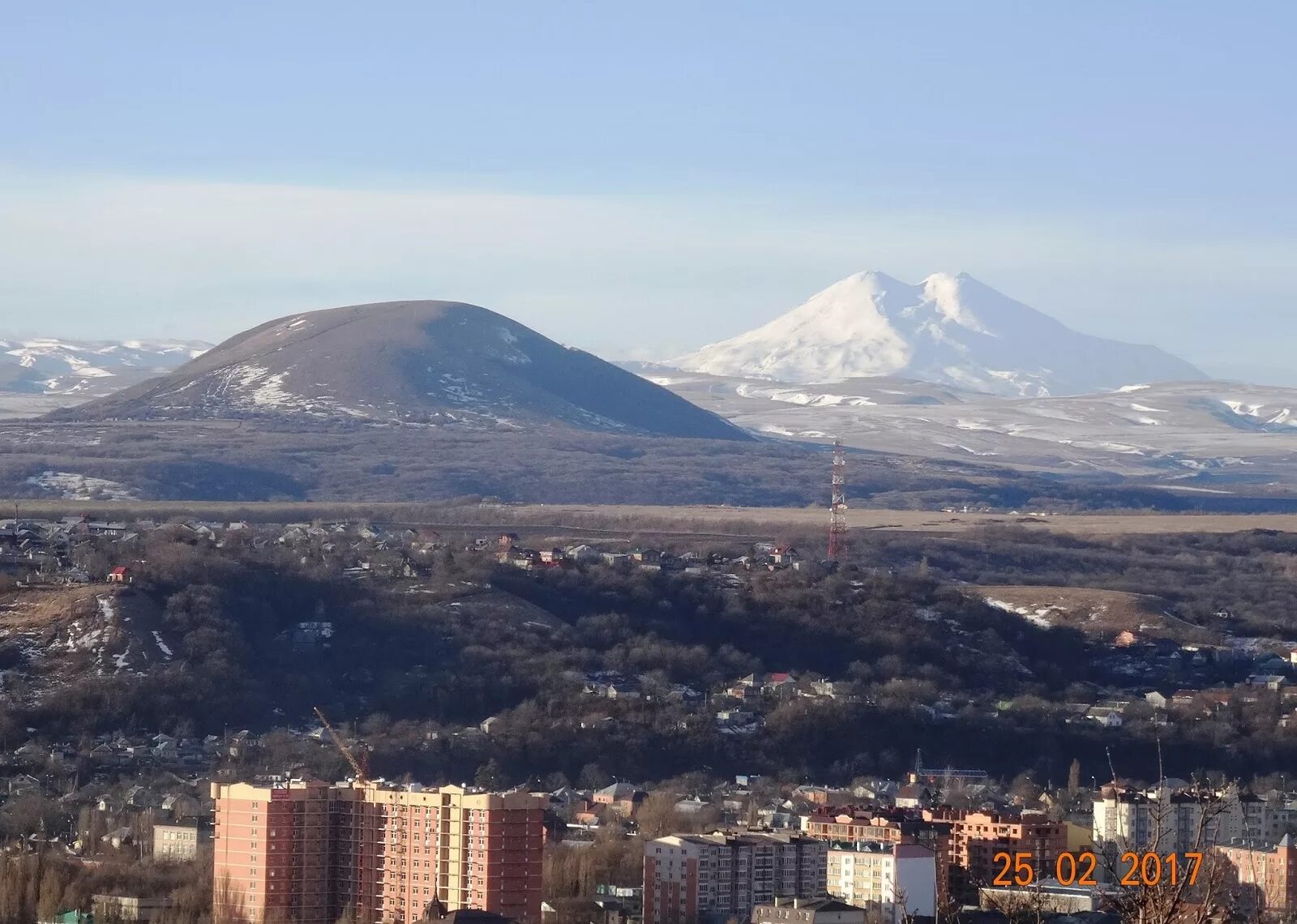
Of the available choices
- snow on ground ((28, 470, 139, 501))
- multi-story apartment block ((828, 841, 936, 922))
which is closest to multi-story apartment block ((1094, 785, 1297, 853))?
multi-story apartment block ((828, 841, 936, 922))

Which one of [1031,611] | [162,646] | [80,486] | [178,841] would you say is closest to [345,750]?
[162,646]

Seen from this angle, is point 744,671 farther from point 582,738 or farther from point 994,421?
point 994,421

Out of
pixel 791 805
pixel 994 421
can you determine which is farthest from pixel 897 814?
pixel 994 421

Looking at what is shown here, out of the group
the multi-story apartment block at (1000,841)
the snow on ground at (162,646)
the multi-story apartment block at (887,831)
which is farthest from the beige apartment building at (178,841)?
the snow on ground at (162,646)

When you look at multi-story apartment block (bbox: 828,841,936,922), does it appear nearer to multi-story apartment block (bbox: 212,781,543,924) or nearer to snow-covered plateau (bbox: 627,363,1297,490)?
multi-story apartment block (bbox: 212,781,543,924)

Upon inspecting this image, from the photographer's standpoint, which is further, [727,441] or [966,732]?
[727,441]

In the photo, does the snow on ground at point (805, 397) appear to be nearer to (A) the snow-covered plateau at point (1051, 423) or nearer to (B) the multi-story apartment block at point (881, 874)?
(A) the snow-covered plateau at point (1051, 423)
